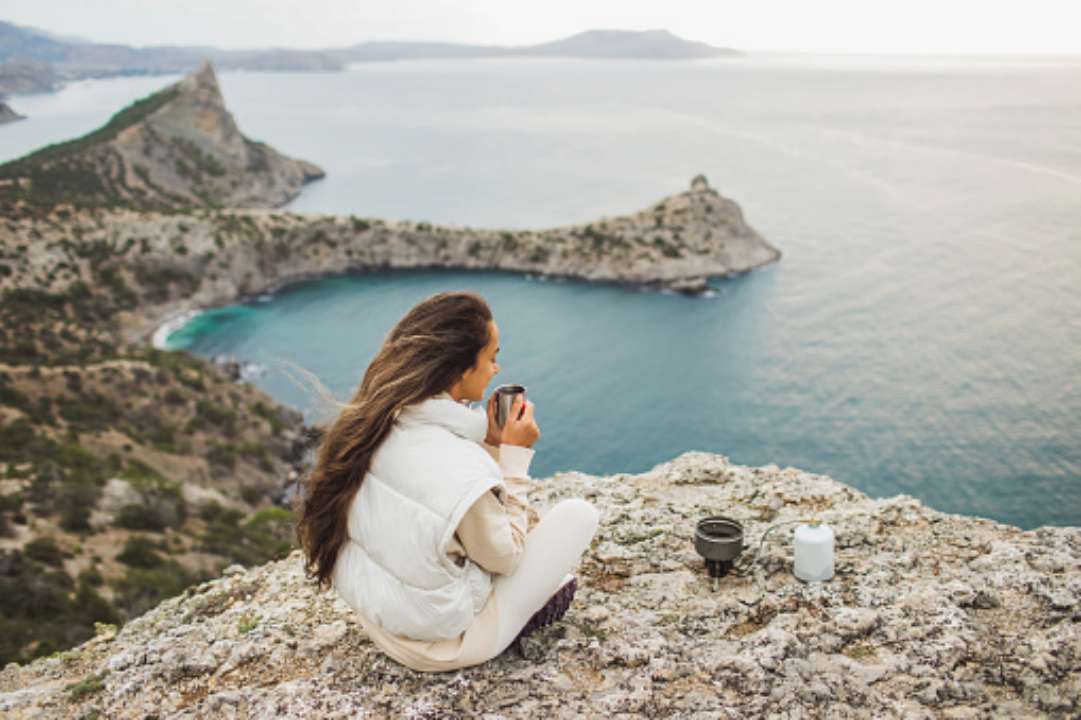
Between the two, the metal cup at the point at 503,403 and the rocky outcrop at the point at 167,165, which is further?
the rocky outcrop at the point at 167,165

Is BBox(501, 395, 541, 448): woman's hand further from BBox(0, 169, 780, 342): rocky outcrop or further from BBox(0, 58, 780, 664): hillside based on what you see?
BBox(0, 169, 780, 342): rocky outcrop

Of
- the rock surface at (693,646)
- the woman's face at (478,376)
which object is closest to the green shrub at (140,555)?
the rock surface at (693,646)

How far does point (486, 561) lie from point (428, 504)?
0.53m

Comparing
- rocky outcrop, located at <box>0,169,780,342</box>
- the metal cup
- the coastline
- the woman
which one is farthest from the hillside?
the metal cup

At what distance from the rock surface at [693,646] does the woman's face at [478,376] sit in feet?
5.93

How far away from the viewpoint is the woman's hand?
4.30 metres

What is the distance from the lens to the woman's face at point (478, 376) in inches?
155

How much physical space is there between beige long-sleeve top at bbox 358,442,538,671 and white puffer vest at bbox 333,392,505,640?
131 mm

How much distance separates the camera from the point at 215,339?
2474 inches

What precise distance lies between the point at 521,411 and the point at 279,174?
138m

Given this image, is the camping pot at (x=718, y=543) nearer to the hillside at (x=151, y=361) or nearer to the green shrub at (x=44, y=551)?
the hillside at (x=151, y=361)

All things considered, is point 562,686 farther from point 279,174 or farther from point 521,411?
point 279,174

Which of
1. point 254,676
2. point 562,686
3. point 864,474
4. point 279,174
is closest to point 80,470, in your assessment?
point 254,676

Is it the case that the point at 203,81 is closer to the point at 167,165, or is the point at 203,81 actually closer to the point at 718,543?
the point at 167,165
